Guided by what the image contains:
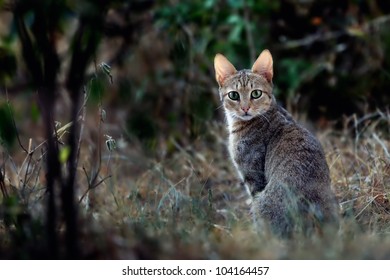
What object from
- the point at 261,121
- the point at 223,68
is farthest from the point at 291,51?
the point at 261,121

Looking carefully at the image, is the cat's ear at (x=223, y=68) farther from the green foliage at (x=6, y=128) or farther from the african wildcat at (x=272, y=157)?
the green foliage at (x=6, y=128)

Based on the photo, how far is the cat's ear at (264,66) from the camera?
5.11m

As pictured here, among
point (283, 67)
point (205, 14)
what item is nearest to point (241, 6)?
point (205, 14)

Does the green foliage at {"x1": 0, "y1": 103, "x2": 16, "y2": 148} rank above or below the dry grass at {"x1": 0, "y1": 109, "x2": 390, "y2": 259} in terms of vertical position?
above

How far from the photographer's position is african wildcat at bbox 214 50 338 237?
167 inches

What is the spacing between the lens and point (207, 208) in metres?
4.61

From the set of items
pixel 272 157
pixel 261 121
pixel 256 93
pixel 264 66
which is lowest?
pixel 272 157

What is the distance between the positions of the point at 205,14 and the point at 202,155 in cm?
167

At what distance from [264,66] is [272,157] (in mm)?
745

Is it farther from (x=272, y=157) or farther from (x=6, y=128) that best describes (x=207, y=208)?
(x=6, y=128)

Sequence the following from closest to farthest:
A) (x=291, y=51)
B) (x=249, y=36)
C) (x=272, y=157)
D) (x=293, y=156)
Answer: (x=293, y=156) < (x=272, y=157) < (x=249, y=36) < (x=291, y=51)

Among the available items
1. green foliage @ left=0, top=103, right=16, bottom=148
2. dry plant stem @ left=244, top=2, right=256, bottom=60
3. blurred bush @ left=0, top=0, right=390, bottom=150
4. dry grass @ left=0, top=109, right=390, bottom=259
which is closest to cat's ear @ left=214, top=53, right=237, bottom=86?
dry grass @ left=0, top=109, right=390, bottom=259

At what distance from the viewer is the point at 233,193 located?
614 centimetres

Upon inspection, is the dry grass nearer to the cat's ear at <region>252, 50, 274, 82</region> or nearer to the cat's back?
the cat's back
